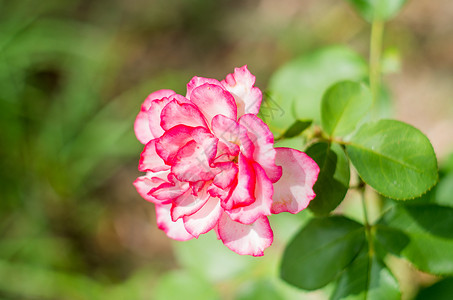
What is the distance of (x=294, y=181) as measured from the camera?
72 centimetres

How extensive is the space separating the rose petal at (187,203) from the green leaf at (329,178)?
22 centimetres

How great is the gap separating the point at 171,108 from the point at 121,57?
80.3 inches

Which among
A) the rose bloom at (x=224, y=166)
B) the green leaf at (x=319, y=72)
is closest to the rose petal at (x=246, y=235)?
the rose bloom at (x=224, y=166)

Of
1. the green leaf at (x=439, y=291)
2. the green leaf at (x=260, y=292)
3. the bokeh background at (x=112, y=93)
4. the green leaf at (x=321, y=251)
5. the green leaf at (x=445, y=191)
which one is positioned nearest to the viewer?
the green leaf at (x=321, y=251)

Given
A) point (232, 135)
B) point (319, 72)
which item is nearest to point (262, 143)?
point (232, 135)

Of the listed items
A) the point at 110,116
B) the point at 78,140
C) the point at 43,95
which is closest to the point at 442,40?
the point at 110,116

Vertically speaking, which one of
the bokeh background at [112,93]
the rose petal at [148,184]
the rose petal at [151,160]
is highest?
the bokeh background at [112,93]

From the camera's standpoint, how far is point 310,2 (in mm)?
2525

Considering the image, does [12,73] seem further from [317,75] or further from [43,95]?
[317,75]

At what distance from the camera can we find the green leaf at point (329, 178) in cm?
79

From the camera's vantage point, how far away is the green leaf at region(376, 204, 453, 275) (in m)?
0.87

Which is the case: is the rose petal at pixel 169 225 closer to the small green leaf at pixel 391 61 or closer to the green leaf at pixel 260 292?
the green leaf at pixel 260 292

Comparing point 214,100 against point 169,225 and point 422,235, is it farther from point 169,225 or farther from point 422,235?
point 422,235

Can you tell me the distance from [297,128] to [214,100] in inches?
7.7
